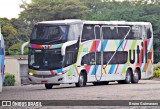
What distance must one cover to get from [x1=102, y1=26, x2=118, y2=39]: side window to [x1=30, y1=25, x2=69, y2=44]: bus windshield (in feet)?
11.7

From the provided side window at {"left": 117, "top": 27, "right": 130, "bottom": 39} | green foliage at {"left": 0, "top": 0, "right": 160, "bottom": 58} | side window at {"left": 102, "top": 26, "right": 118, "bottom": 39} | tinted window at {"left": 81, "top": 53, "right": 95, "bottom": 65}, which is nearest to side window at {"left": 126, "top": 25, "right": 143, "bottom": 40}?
→ side window at {"left": 117, "top": 27, "right": 130, "bottom": 39}

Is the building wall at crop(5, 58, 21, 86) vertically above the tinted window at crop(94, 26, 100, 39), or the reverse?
the tinted window at crop(94, 26, 100, 39)

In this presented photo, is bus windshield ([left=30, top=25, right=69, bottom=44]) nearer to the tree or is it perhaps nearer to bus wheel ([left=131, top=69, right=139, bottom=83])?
bus wheel ([left=131, top=69, right=139, bottom=83])

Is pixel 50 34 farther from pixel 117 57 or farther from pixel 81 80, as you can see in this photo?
pixel 117 57

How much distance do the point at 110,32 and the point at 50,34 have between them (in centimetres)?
476

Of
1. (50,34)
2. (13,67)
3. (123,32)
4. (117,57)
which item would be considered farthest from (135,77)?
(13,67)

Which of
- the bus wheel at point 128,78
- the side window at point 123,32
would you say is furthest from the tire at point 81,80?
the bus wheel at point 128,78

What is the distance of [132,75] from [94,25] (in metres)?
4.98

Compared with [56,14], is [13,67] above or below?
below

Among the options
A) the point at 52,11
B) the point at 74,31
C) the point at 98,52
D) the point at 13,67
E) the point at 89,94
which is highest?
the point at 74,31

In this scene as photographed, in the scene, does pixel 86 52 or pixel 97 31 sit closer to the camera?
pixel 86 52

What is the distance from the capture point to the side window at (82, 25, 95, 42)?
35.4 metres

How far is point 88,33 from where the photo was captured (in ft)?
118

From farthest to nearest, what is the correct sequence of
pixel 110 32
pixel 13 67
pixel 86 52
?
pixel 13 67
pixel 110 32
pixel 86 52
